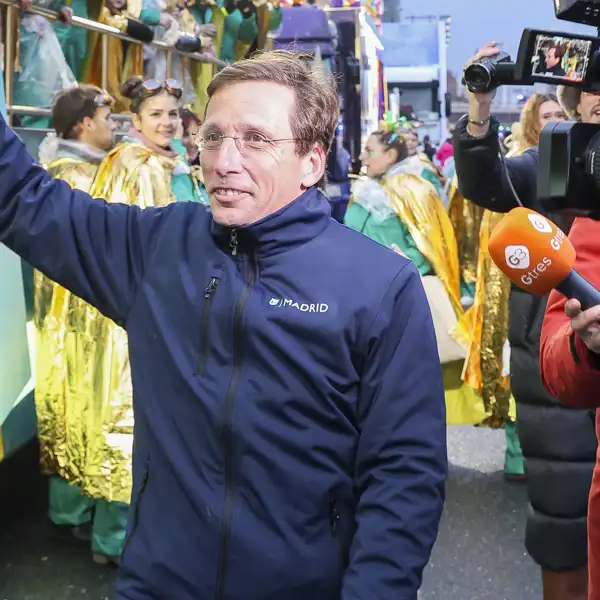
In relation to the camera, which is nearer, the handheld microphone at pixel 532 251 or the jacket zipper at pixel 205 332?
the handheld microphone at pixel 532 251

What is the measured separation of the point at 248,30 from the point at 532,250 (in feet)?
24.4

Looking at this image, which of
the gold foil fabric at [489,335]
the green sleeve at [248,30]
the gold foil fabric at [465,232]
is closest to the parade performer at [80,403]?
the gold foil fabric at [489,335]

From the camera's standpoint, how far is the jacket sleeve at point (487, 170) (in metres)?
2.56

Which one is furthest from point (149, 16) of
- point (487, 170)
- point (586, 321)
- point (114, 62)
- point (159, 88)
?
point (586, 321)

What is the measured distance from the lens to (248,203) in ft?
5.26

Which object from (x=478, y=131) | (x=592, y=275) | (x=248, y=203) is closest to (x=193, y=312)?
(x=248, y=203)

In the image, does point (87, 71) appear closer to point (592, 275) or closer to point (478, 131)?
point (478, 131)

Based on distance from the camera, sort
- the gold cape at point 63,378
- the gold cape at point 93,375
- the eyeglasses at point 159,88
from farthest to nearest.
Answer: the eyeglasses at point 159,88
the gold cape at point 63,378
the gold cape at point 93,375

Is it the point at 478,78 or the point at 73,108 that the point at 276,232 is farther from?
the point at 73,108

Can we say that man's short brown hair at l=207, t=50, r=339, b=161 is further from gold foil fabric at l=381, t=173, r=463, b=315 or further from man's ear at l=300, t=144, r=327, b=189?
gold foil fabric at l=381, t=173, r=463, b=315

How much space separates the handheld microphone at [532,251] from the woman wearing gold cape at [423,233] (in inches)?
151

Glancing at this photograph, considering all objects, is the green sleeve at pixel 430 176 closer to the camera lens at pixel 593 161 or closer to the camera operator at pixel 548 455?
the camera operator at pixel 548 455

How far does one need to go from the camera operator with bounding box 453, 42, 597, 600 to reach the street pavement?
2.45 ft

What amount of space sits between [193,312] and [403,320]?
35 cm
